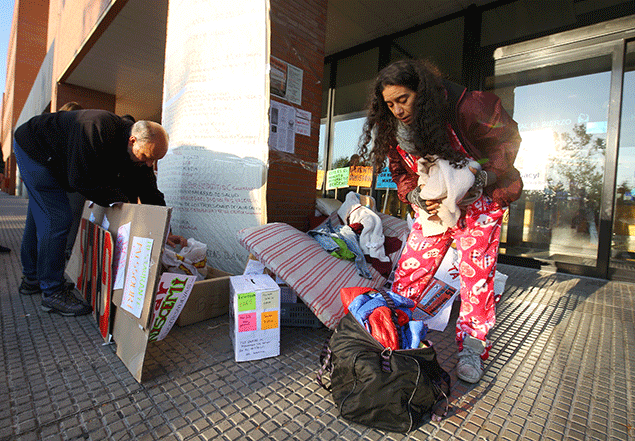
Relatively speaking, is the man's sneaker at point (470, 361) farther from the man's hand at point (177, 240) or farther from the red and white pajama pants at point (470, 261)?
the man's hand at point (177, 240)

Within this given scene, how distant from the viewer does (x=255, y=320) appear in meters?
1.79

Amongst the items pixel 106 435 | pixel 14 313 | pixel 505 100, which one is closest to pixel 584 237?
pixel 505 100

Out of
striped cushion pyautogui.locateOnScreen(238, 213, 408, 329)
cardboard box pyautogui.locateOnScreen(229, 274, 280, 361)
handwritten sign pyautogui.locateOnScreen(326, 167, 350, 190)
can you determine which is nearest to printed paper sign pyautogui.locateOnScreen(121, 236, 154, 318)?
cardboard box pyautogui.locateOnScreen(229, 274, 280, 361)

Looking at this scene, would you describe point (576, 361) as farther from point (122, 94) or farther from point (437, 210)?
point (122, 94)

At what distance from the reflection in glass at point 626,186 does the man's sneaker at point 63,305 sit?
18.4 ft

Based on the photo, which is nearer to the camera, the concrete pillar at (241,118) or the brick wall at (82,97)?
the concrete pillar at (241,118)

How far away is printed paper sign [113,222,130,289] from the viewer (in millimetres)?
1767

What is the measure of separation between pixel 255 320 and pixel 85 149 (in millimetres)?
1486

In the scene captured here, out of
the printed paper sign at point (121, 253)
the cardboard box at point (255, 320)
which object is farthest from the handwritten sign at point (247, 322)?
the printed paper sign at point (121, 253)

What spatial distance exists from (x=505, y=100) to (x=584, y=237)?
A: 2200mm

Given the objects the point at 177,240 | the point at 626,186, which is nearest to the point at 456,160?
the point at 177,240

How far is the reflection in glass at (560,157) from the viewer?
14.0 feet

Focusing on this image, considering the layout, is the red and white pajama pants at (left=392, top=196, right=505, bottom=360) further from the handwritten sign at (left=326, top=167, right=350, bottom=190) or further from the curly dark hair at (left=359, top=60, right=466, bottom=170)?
the handwritten sign at (left=326, top=167, right=350, bottom=190)

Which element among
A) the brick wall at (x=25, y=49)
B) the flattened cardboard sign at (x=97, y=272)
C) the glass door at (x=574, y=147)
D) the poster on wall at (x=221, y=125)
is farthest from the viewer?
the brick wall at (x=25, y=49)
